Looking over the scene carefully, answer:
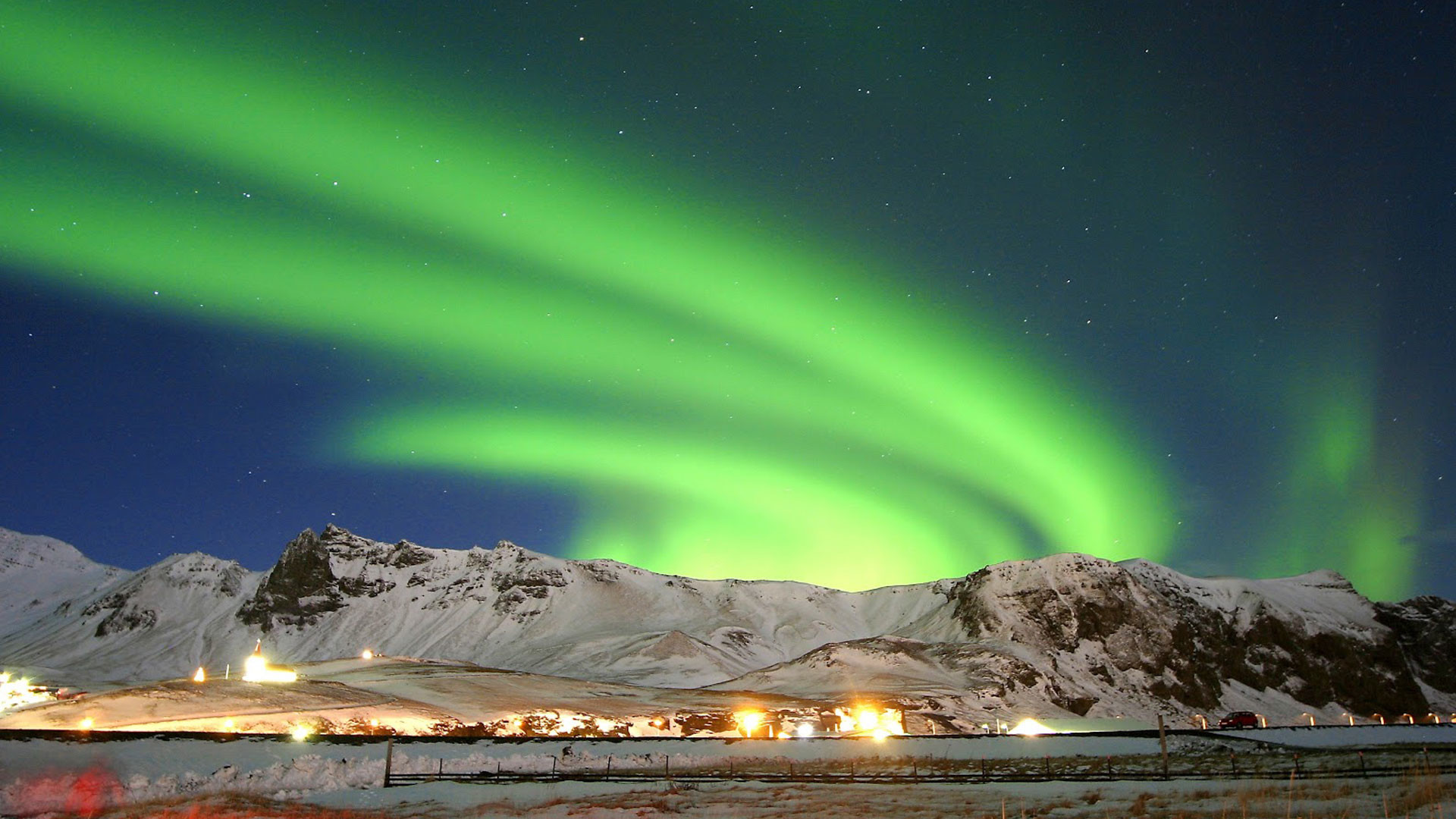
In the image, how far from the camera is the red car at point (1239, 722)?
302 ft

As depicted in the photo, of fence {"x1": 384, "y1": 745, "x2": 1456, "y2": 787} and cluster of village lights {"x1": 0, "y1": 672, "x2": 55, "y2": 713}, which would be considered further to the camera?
cluster of village lights {"x1": 0, "y1": 672, "x2": 55, "y2": 713}

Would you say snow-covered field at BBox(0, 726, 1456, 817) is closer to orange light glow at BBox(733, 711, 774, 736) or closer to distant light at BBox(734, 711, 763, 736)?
orange light glow at BBox(733, 711, 774, 736)

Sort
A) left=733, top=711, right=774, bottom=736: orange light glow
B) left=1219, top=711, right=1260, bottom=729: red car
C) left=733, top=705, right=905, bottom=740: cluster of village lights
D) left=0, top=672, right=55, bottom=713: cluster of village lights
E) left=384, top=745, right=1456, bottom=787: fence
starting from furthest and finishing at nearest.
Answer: left=0, top=672, right=55, bottom=713: cluster of village lights, left=733, top=711, right=774, bottom=736: orange light glow, left=1219, top=711, right=1260, bottom=729: red car, left=733, top=705, right=905, bottom=740: cluster of village lights, left=384, top=745, right=1456, bottom=787: fence

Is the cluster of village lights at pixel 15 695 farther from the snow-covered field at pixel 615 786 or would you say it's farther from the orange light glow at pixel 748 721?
the orange light glow at pixel 748 721

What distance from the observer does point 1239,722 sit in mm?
93125

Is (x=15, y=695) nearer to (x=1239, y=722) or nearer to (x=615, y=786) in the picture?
(x=615, y=786)

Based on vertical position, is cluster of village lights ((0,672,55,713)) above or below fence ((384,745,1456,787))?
above

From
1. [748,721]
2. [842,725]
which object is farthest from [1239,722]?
[748,721]

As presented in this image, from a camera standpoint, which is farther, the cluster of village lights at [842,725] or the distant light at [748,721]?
the distant light at [748,721]

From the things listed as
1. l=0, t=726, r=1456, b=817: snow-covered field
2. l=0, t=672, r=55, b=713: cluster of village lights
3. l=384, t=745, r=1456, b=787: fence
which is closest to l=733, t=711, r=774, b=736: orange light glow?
l=0, t=726, r=1456, b=817: snow-covered field

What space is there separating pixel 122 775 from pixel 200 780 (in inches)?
331

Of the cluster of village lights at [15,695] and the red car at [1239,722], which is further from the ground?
the cluster of village lights at [15,695]

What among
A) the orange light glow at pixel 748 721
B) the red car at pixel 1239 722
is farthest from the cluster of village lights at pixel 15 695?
the red car at pixel 1239 722

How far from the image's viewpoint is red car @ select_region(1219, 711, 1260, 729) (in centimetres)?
9219
